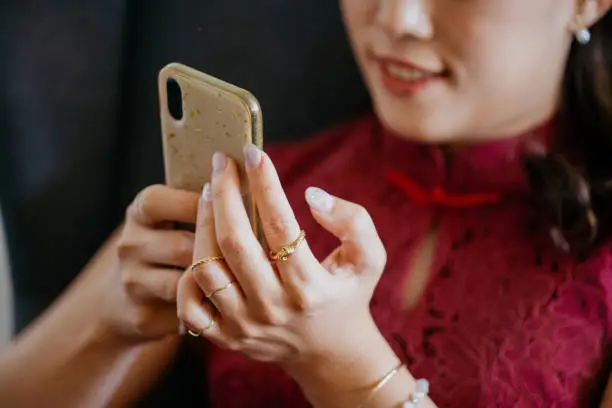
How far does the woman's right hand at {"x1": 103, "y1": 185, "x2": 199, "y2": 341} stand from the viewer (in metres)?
0.55

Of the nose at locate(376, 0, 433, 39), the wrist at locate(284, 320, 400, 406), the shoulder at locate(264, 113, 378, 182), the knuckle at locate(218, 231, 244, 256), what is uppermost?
the nose at locate(376, 0, 433, 39)

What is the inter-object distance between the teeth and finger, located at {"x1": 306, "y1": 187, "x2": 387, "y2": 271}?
200 mm

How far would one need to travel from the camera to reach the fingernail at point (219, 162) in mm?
478

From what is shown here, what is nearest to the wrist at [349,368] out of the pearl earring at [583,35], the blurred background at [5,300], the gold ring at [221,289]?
the gold ring at [221,289]

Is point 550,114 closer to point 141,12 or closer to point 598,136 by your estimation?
point 598,136

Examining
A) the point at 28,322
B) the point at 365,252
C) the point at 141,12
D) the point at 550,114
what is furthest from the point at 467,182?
the point at 28,322

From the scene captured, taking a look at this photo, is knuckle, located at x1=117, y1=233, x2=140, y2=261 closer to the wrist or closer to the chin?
the wrist

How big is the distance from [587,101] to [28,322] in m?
0.68

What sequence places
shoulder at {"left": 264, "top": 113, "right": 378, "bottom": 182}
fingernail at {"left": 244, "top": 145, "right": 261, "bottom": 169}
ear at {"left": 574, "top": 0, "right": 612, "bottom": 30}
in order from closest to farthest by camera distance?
1. fingernail at {"left": 244, "top": 145, "right": 261, "bottom": 169}
2. ear at {"left": 574, "top": 0, "right": 612, "bottom": 30}
3. shoulder at {"left": 264, "top": 113, "right": 378, "bottom": 182}

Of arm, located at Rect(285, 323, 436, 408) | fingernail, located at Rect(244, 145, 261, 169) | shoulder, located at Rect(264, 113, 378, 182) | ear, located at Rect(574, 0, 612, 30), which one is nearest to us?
fingernail, located at Rect(244, 145, 261, 169)

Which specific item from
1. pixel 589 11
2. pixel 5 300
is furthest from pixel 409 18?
pixel 5 300

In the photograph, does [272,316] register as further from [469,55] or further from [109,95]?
[109,95]

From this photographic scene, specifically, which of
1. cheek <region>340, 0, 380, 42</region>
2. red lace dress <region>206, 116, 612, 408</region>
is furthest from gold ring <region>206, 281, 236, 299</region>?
cheek <region>340, 0, 380, 42</region>

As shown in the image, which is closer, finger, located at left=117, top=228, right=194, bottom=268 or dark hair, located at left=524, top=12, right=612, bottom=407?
finger, located at left=117, top=228, right=194, bottom=268
